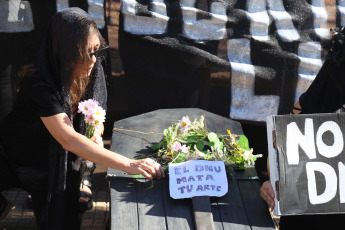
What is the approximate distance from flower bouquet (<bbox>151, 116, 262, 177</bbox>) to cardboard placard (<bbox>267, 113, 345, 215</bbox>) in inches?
16.6

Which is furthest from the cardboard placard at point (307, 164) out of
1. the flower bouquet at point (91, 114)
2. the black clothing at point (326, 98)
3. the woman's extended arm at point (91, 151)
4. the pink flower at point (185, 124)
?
the flower bouquet at point (91, 114)

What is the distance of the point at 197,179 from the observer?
2.72m

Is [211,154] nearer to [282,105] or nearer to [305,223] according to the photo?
[305,223]

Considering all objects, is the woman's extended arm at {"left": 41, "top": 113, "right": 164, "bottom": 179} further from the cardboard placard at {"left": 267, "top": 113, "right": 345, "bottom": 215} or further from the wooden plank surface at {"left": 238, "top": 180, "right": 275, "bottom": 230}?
the cardboard placard at {"left": 267, "top": 113, "right": 345, "bottom": 215}

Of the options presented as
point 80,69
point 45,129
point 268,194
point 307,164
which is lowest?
point 45,129

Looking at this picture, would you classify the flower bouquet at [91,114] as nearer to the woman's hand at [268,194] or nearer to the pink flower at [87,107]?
the pink flower at [87,107]

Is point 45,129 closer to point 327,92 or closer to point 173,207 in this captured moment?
point 173,207

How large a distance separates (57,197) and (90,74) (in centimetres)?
74

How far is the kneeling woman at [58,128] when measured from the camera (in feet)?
9.69

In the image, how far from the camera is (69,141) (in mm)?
2961

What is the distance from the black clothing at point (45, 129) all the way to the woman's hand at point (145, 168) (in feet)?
1.68

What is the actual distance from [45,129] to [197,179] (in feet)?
3.43

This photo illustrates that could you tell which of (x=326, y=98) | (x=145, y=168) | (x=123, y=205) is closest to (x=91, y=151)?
(x=145, y=168)

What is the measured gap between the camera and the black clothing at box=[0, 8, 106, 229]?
297 cm
